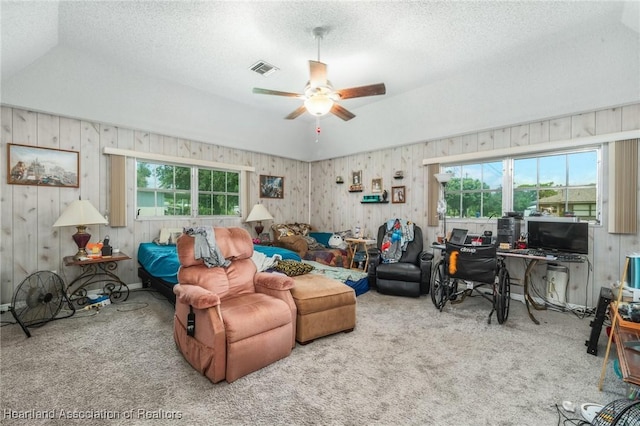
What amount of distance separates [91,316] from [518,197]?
19.0 feet

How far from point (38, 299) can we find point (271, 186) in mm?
4088

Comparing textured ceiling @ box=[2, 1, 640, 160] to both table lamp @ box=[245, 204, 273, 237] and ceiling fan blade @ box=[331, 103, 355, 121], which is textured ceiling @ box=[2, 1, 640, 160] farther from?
table lamp @ box=[245, 204, 273, 237]

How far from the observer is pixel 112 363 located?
2322 millimetres

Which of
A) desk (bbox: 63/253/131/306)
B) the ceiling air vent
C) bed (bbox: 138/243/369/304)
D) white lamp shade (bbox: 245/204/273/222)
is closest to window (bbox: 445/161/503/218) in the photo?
bed (bbox: 138/243/369/304)

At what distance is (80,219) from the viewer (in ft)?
11.5

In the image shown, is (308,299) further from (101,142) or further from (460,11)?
(101,142)

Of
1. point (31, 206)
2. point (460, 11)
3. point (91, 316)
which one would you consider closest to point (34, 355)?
point (91, 316)

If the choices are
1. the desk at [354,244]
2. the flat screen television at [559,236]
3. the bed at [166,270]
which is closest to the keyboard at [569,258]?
the flat screen television at [559,236]

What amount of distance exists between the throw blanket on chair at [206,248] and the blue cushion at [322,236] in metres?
3.70

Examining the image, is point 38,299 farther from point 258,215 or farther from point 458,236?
point 458,236

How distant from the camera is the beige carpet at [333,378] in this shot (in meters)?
1.77

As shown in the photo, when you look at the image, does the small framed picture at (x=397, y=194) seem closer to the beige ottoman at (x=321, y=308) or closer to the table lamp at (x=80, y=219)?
the beige ottoman at (x=321, y=308)

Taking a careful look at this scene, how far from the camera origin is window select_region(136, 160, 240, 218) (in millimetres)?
4668

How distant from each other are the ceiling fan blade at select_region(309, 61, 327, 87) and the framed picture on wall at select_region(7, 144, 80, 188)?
3.49 m
